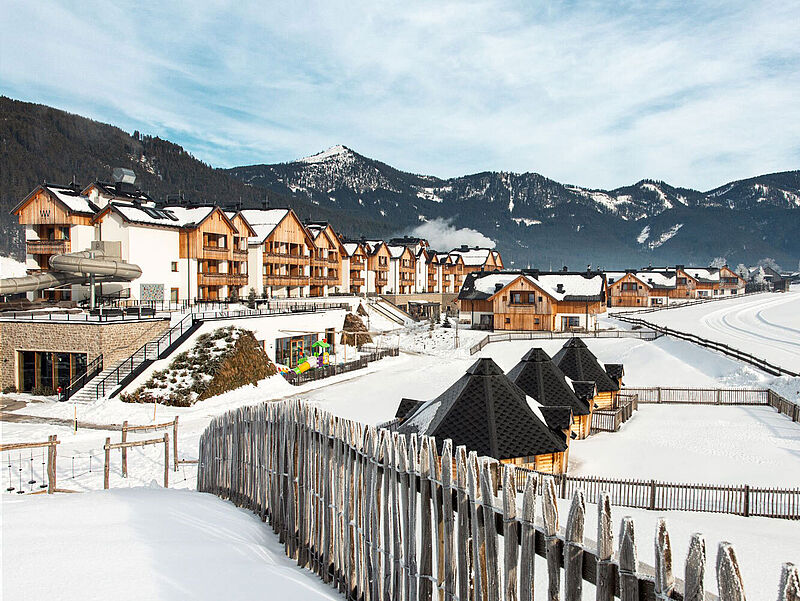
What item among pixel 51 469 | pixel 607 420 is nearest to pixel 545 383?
pixel 607 420

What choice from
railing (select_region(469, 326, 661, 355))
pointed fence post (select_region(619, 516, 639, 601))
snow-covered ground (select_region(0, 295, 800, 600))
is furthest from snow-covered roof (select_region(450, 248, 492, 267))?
pointed fence post (select_region(619, 516, 639, 601))

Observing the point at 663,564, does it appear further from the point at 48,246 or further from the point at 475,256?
the point at 475,256

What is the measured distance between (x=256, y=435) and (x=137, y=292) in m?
37.9

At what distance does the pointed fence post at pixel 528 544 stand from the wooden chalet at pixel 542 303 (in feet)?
198

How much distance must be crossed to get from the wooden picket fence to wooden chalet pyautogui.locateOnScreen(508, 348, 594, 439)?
52.4ft

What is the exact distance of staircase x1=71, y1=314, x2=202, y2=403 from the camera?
1161 inches

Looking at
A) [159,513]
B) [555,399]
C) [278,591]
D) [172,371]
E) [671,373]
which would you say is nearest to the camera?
[278,591]

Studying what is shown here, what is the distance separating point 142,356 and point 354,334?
2189cm

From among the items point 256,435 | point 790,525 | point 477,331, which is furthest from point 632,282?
point 256,435

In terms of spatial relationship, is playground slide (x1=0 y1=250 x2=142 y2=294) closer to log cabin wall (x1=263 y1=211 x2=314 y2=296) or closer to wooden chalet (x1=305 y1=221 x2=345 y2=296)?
log cabin wall (x1=263 y1=211 x2=314 y2=296)

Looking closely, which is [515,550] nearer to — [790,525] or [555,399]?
[790,525]

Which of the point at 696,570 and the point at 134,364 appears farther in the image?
the point at 134,364

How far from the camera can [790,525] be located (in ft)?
49.4

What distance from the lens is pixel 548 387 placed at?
79.5ft
